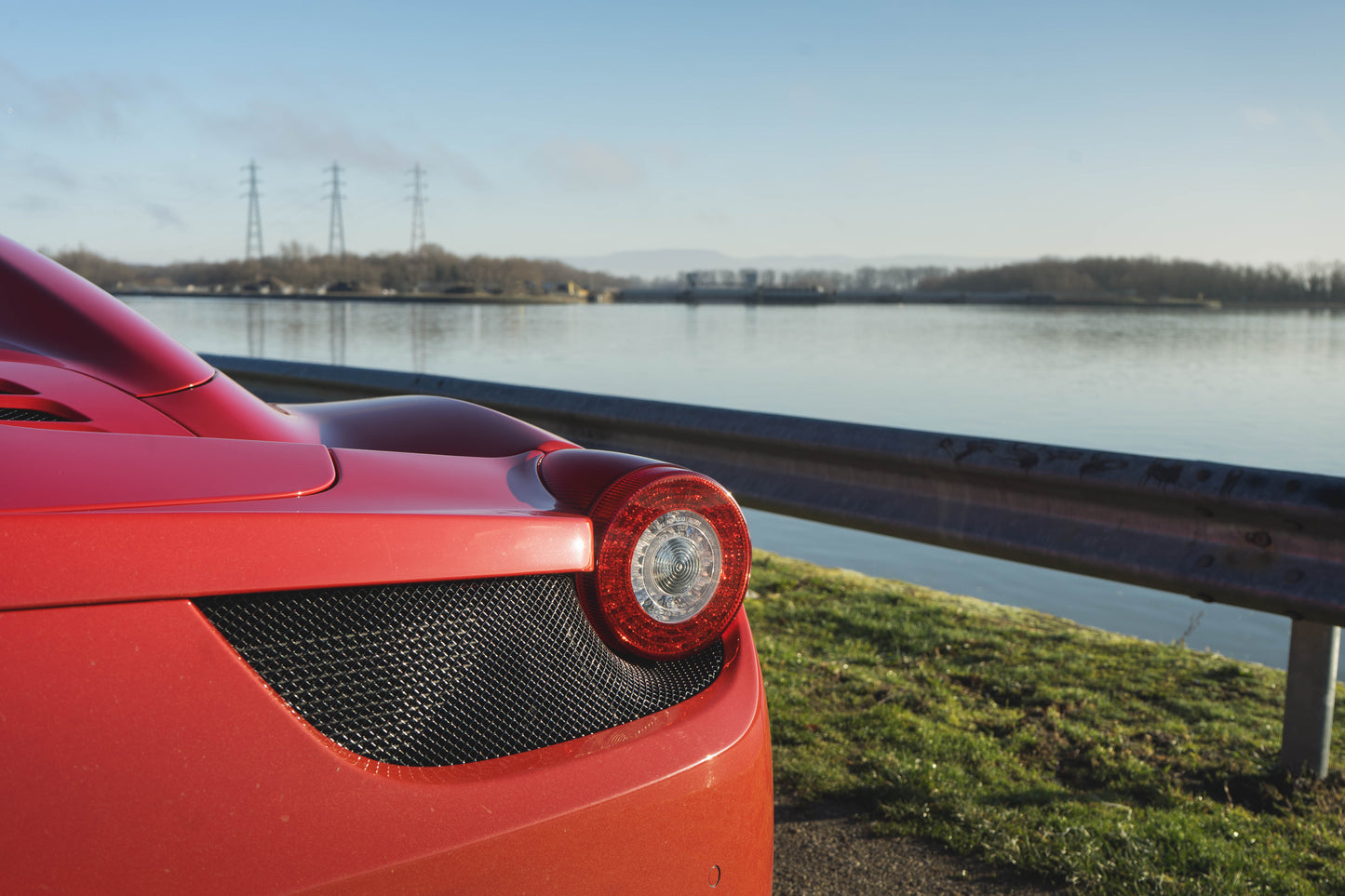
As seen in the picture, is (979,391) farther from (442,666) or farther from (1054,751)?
(442,666)

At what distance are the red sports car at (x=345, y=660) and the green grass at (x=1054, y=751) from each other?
1.48 m

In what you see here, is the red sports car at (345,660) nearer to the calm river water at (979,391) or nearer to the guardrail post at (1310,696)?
the guardrail post at (1310,696)

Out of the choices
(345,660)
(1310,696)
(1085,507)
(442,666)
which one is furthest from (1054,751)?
(345,660)

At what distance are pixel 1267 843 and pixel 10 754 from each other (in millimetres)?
2791

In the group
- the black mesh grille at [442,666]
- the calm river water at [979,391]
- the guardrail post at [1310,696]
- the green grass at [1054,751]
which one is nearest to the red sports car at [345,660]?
the black mesh grille at [442,666]

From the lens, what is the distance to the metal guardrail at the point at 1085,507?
2430mm

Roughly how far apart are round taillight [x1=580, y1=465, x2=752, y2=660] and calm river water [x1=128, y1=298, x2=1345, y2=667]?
4.05 m

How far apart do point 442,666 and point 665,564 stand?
33 cm

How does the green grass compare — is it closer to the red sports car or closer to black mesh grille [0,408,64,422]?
the red sports car

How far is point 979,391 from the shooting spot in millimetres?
22703

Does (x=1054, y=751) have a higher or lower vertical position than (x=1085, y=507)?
lower

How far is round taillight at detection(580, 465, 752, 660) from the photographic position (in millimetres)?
1365

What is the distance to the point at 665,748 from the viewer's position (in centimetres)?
134

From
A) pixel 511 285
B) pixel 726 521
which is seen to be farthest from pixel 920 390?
pixel 511 285
